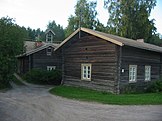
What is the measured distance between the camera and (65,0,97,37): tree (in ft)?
166

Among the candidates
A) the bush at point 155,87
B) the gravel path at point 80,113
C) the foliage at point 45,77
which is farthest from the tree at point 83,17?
the gravel path at point 80,113

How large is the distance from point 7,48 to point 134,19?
82.6 feet

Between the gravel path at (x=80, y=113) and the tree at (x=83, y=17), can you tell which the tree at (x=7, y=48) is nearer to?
the gravel path at (x=80, y=113)

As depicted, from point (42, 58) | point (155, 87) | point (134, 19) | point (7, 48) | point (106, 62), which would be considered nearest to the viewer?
point (106, 62)

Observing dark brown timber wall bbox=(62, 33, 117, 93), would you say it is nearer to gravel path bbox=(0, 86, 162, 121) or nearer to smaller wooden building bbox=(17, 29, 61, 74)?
gravel path bbox=(0, 86, 162, 121)

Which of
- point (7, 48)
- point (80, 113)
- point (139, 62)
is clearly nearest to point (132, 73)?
point (139, 62)

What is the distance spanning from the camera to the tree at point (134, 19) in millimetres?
40031

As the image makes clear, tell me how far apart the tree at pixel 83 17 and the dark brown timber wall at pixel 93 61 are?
2759cm

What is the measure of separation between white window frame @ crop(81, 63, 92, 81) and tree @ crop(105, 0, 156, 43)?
67.0 feet

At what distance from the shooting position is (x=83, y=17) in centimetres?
5075

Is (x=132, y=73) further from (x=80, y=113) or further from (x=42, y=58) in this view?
(x=42, y=58)

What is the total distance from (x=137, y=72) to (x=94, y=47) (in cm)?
450

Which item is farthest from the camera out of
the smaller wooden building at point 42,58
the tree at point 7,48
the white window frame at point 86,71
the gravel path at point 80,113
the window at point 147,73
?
the smaller wooden building at point 42,58

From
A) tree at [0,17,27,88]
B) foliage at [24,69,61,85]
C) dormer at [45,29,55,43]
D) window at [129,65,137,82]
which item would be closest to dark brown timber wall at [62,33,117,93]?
window at [129,65,137,82]
